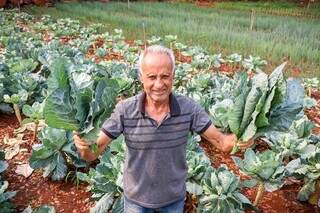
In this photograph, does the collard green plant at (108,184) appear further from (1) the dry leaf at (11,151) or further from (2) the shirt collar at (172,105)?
(1) the dry leaf at (11,151)

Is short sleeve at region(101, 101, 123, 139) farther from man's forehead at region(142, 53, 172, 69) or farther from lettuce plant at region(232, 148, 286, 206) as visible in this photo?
lettuce plant at region(232, 148, 286, 206)

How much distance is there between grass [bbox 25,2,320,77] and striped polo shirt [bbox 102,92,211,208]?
18.3 feet

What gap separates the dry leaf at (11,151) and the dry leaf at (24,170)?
32 cm

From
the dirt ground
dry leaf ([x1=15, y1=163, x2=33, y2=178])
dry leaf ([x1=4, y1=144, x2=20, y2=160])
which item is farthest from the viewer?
dry leaf ([x1=4, y1=144, x2=20, y2=160])

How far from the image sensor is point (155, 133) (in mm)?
1997

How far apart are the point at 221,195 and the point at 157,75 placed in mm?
1073

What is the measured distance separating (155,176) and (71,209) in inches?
49.8

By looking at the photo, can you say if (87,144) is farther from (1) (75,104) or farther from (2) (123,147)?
(2) (123,147)

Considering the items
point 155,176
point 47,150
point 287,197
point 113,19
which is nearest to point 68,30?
point 113,19

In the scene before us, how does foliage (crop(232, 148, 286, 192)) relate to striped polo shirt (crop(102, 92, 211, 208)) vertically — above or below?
below

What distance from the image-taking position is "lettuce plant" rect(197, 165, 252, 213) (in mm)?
2629

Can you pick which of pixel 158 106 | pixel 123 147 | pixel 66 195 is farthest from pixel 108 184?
pixel 158 106

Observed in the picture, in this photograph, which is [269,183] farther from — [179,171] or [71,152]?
[71,152]

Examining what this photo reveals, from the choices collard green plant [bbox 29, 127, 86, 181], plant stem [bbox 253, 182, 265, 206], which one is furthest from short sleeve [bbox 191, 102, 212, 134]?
Result: collard green plant [bbox 29, 127, 86, 181]
